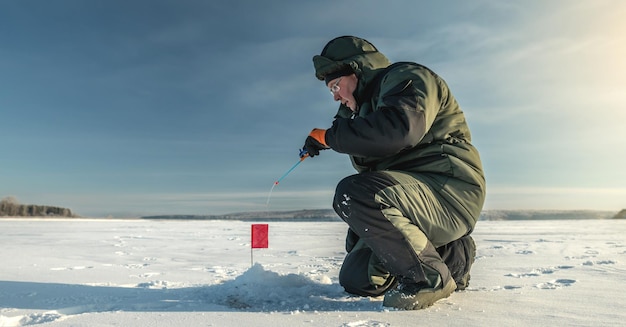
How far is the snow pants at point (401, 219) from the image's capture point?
1.68 metres

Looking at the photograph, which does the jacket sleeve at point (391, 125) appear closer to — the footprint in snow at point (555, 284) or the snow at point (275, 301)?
the snow at point (275, 301)

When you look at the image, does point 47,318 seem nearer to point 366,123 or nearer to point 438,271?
point 366,123

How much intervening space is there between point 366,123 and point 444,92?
436 mm

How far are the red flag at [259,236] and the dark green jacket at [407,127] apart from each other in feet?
4.13

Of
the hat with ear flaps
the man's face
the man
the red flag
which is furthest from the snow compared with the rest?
the hat with ear flaps

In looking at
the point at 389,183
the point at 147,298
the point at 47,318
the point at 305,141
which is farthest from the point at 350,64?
the point at 47,318

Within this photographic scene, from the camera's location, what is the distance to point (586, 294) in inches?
78.4

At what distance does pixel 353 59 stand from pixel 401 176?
2.08 feet

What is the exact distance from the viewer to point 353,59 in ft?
6.71

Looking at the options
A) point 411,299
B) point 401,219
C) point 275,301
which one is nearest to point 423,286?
point 411,299

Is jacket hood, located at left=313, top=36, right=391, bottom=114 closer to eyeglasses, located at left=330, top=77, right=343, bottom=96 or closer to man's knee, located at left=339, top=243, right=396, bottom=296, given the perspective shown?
eyeglasses, located at left=330, top=77, right=343, bottom=96

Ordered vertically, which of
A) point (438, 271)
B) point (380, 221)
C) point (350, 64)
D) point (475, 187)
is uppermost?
point (350, 64)

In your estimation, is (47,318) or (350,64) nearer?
(47,318)

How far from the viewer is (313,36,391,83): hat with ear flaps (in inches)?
80.4
